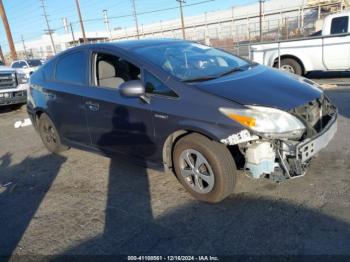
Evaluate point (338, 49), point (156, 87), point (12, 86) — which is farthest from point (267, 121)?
point (12, 86)

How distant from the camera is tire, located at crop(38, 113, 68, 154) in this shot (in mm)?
5492

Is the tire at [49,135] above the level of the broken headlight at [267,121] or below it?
below

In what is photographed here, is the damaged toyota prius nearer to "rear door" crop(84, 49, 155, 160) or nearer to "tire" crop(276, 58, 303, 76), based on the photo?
"rear door" crop(84, 49, 155, 160)

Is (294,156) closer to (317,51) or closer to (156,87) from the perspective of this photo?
(156,87)

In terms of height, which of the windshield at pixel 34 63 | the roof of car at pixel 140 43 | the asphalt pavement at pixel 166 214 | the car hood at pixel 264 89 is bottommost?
the asphalt pavement at pixel 166 214

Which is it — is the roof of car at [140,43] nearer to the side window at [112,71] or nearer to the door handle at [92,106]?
the side window at [112,71]

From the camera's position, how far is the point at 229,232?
3.05 meters

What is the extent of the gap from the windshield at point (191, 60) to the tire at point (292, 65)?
628 centimetres

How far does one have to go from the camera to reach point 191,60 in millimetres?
4227

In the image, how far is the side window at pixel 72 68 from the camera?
15.1ft

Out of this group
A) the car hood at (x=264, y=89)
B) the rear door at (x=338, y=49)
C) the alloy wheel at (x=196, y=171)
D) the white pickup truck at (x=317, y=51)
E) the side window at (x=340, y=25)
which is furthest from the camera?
the side window at (x=340, y=25)

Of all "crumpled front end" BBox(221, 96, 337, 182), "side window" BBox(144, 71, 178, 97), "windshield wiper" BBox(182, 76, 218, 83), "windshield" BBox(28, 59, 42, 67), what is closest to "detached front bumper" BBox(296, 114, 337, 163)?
"crumpled front end" BBox(221, 96, 337, 182)

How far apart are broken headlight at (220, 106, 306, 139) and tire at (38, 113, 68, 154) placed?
331 cm

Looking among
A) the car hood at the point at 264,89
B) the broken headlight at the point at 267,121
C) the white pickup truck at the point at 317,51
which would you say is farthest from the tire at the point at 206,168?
the white pickup truck at the point at 317,51
